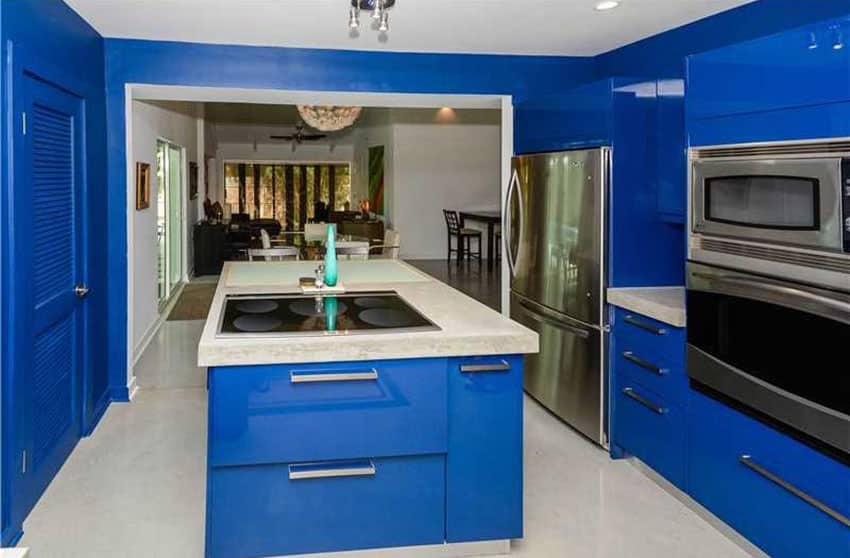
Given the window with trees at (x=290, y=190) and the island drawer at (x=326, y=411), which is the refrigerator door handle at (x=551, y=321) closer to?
the island drawer at (x=326, y=411)

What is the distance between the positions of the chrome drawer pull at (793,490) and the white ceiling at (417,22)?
242 cm

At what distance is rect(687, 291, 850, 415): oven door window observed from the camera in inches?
97.5

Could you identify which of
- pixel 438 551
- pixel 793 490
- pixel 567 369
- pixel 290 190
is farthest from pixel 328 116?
pixel 290 190

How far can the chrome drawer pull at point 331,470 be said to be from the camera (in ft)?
8.89

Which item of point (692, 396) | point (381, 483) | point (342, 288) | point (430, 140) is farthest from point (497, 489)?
point (430, 140)

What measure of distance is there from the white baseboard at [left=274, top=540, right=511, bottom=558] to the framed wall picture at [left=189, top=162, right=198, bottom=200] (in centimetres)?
951

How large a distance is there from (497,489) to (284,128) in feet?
51.6

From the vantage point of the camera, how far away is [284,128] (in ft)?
57.7

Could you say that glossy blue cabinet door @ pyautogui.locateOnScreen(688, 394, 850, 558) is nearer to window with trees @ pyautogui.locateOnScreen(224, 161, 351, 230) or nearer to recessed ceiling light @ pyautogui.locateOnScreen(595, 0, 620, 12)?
recessed ceiling light @ pyautogui.locateOnScreen(595, 0, 620, 12)

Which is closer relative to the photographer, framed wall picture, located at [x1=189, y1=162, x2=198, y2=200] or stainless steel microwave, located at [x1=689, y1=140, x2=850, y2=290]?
stainless steel microwave, located at [x1=689, y1=140, x2=850, y2=290]

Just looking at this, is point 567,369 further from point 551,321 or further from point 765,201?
point 765,201

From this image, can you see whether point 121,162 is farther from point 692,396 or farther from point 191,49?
point 692,396

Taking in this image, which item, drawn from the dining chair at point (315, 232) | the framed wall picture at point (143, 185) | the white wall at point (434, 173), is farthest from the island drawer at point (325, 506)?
the white wall at point (434, 173)

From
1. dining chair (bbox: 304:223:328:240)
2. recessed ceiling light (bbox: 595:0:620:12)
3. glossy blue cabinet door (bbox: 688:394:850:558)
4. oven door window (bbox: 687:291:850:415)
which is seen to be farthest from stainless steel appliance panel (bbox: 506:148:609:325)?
dining chair (bbox: 304:223:328:240)
